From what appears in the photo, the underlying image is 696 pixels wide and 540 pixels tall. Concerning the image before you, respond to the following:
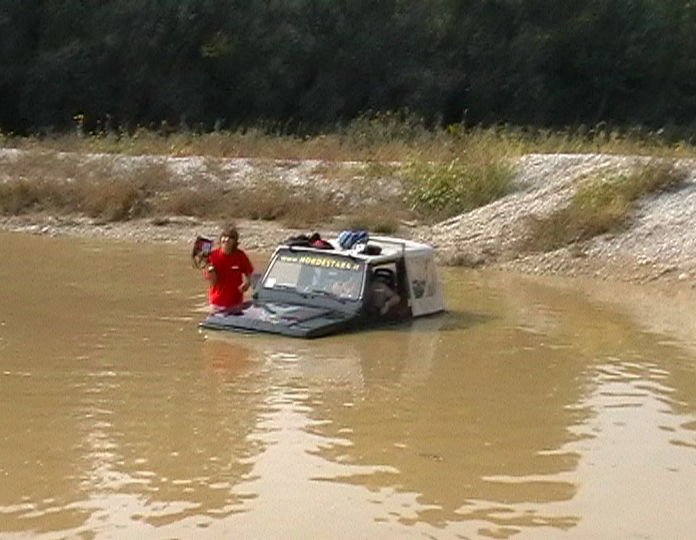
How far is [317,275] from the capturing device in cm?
1517

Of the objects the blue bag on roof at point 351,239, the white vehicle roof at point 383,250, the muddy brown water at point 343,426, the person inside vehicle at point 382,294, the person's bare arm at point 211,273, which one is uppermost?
the blue bag on roof at point 351,239

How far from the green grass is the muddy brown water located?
6177 mm

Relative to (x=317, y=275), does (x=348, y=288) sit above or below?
below

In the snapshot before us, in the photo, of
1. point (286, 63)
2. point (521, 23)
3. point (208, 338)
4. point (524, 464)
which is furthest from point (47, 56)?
point (524, 464)

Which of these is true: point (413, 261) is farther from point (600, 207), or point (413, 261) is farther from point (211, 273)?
point (600, 207)

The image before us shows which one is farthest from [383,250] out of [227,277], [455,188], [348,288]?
[455,188]

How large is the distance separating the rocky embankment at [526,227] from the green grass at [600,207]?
189mm

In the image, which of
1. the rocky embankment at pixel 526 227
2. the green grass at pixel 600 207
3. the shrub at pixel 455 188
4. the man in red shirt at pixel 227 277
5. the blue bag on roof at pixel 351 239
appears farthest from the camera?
the shrub at pixel 455 188

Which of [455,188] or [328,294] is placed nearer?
[328,294]

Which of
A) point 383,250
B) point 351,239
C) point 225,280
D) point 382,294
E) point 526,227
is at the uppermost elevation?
point 351,239

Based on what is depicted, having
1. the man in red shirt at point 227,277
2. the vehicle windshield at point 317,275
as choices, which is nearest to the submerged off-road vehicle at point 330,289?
the vehicle windshield at point 317,275

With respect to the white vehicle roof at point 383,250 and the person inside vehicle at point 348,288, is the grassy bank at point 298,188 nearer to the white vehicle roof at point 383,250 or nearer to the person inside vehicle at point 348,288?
the white vehicle roof at point 383,250

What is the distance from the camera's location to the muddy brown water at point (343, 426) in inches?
340

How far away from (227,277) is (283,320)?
3.60ft
